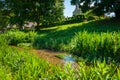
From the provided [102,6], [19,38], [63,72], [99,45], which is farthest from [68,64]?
[102,6]

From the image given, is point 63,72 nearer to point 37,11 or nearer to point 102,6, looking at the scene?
point 102,6

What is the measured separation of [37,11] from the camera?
136 feet

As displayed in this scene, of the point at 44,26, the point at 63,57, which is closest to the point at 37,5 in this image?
the point at 44,26

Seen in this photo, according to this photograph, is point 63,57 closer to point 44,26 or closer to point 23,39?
point 23,39

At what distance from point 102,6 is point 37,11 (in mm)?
8690

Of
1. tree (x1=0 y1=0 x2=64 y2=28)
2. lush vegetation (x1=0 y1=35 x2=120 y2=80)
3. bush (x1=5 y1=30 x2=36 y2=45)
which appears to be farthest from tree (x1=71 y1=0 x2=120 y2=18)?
lush vegetation (x1=0 y1=35 x2=120 y2=80)

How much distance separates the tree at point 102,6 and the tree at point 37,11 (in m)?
2.28

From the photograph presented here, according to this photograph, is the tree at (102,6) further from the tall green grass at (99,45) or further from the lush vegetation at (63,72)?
the lush vegetation at (63,72)

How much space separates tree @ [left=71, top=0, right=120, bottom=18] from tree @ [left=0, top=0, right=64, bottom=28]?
7.47 ft

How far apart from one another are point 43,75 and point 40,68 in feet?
3.01

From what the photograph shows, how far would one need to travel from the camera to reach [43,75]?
364 inches

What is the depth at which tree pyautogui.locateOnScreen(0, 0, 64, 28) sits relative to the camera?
4066cm

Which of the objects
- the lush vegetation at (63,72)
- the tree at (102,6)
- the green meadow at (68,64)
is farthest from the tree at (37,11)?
the lush vegetation at (63,72)

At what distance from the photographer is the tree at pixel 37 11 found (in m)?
40.7
